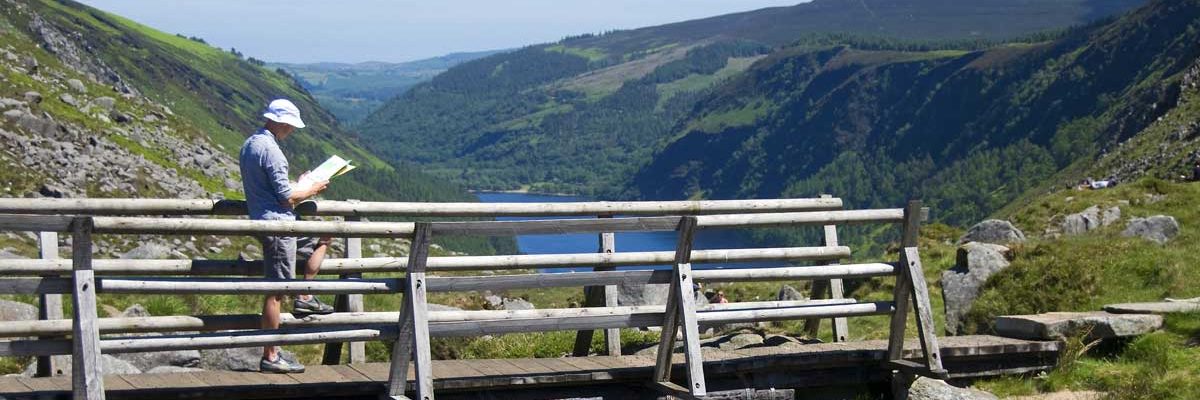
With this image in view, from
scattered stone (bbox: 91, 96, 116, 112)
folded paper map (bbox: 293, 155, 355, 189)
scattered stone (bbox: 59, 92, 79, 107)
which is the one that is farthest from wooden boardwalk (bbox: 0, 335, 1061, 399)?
scattered stone (bbox: 91, 96, 116, 112)

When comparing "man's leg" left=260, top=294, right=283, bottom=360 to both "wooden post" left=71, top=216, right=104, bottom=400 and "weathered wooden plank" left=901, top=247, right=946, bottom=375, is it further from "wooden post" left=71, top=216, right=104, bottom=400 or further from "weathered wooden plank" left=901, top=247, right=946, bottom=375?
"weathered wooden plank" left=901, top=247, right=946, bottom=375

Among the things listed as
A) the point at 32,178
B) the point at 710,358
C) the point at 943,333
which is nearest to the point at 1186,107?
the point at 32,178

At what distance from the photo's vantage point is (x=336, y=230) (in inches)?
396

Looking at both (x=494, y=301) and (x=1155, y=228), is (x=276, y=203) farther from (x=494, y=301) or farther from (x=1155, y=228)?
(x=1155, y=228)

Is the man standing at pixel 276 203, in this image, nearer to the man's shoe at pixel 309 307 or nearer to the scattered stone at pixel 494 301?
the man's shoe at pixel 309 307

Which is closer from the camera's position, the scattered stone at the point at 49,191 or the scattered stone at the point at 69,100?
the scattered stone at the point at 49,191

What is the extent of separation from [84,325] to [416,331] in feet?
7.73

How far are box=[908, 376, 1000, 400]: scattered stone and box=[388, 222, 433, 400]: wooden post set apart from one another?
484 centimetres

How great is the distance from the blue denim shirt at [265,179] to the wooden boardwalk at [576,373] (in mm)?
1367

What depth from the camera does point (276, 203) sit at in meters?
10.8

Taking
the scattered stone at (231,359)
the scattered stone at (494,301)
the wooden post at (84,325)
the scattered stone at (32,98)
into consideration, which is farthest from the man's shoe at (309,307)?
the scattered stone at (32,98)

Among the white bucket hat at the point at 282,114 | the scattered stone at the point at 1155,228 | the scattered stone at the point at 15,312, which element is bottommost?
the scattered stone at the point at 1155,228

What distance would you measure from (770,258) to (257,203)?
200 inches

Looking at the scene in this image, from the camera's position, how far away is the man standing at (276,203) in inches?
412
